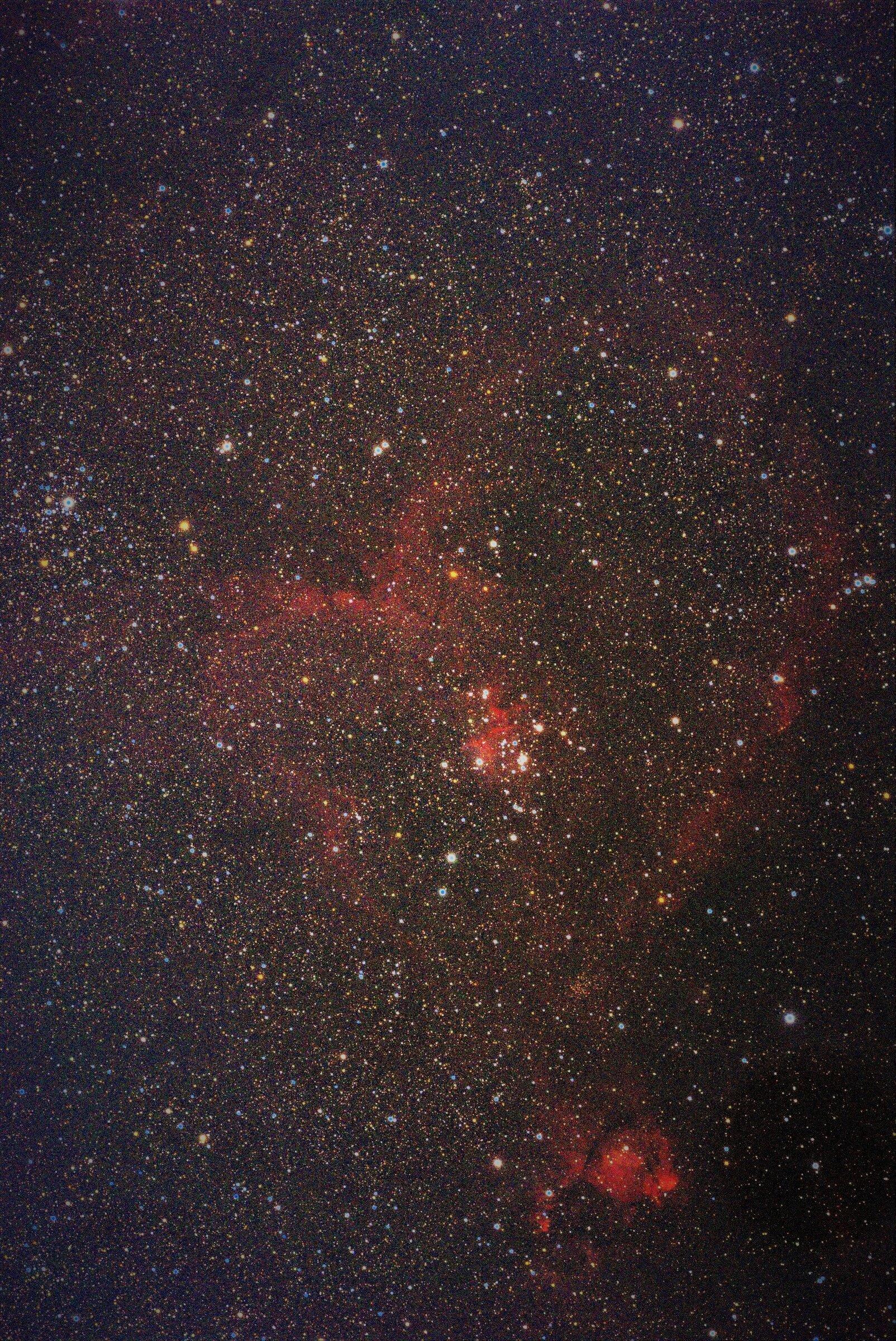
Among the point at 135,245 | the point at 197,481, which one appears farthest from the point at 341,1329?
the point at 135,245

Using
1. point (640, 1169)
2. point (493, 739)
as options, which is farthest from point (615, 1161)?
point (493, 739)

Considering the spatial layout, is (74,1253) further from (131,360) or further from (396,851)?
(131,360)

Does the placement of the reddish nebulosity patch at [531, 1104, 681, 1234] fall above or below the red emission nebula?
below

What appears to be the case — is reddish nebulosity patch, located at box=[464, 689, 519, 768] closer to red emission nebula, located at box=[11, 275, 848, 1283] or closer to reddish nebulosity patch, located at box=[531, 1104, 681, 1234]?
red emission nebula, located at box=[11, 275, 848, 1283]

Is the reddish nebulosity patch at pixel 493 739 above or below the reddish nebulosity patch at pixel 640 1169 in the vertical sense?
above

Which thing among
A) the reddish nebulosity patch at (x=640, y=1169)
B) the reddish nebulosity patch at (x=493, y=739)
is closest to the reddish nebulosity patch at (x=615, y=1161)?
the reddish nebulosity patch at (x=640, y=1169)

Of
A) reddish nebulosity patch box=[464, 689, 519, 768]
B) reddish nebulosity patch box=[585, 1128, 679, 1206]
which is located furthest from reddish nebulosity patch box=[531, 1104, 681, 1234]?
reddish nebulosity patch box=[464, 689, 519, 768]

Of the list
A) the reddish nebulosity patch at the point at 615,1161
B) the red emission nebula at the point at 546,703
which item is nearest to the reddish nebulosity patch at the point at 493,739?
the red emission nebula at the point at 546,703

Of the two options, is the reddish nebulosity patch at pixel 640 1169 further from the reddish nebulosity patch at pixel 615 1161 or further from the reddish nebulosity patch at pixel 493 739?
the reddish nebulosity patch at pixel 493 739

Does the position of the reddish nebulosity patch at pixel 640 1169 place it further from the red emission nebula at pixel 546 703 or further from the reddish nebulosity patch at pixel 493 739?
the reddish nebulosity patch at pixel 493 739

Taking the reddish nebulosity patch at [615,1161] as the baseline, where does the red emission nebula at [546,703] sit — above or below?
Result: above

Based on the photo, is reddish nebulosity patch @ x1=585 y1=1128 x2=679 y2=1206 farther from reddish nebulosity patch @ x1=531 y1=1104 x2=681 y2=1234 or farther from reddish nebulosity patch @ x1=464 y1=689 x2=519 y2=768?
reddish nebulosity patch @ x1=464 y1=689 x2=519 y2=768
